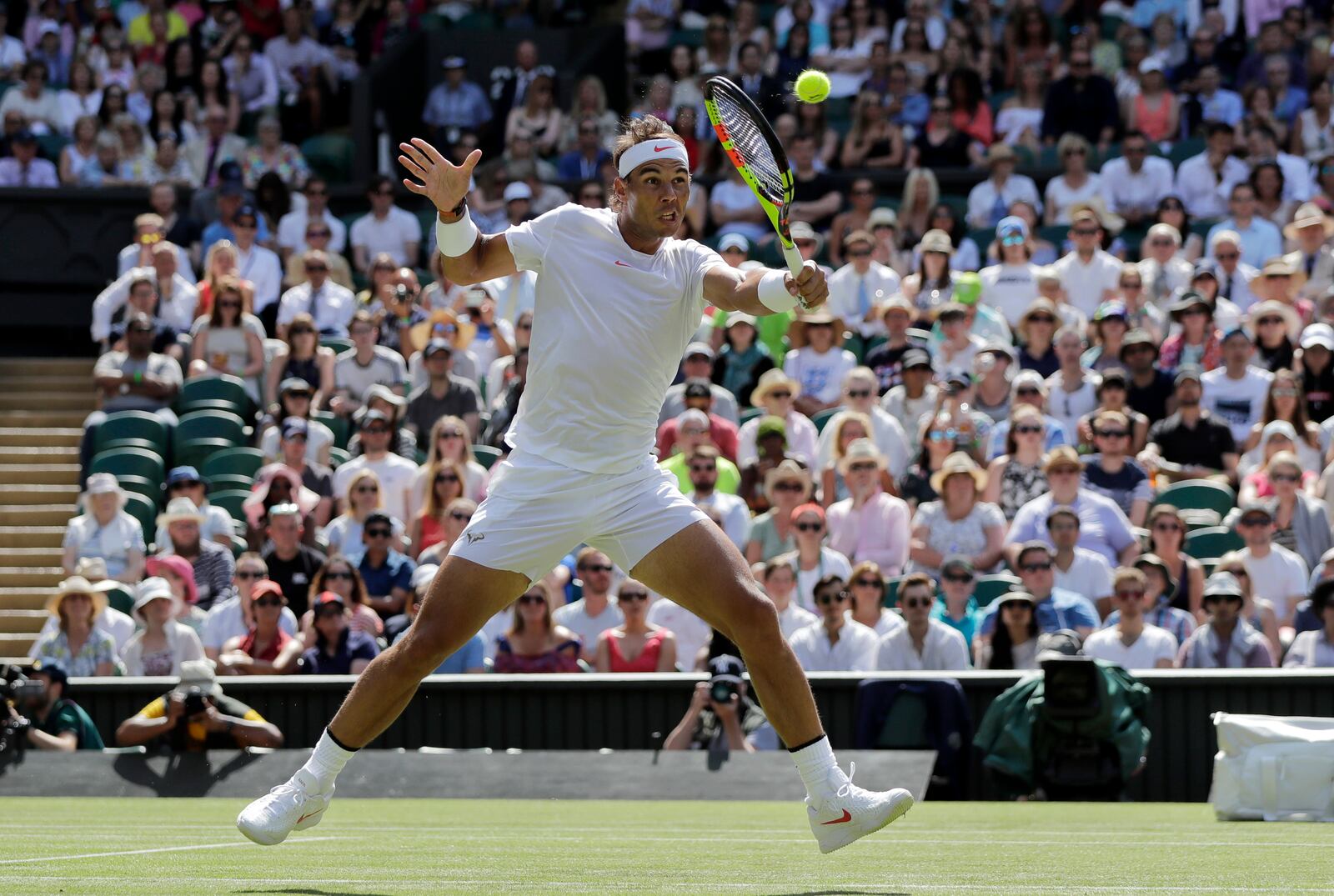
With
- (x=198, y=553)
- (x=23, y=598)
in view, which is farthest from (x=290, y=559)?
(x=23, y=598)

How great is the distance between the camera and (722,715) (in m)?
11.0

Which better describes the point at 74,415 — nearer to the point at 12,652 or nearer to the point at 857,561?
the point at 12,652

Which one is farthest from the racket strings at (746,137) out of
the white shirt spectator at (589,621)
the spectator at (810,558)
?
the white shirt spectator at (589,621)

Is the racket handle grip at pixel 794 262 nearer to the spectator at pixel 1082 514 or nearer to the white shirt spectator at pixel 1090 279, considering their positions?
the spectator at pixel 1082 514

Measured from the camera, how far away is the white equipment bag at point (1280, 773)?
8820 millimetres

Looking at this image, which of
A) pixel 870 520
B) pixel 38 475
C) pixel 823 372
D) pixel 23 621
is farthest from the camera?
pixel 38 475

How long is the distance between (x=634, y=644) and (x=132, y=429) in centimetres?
520

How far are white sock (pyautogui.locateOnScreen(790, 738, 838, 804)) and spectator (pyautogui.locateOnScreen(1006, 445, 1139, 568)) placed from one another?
6759 mm

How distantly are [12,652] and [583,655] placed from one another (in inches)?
188

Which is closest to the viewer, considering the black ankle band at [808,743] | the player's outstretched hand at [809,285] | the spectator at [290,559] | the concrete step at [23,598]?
the player's outstretched hand at [809,285]

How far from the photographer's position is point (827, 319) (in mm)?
14914

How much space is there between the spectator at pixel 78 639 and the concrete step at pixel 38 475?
4104 millimetres

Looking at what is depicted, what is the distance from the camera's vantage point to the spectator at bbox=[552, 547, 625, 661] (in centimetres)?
1262

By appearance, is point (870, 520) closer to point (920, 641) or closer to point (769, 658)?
point (920, 641)
